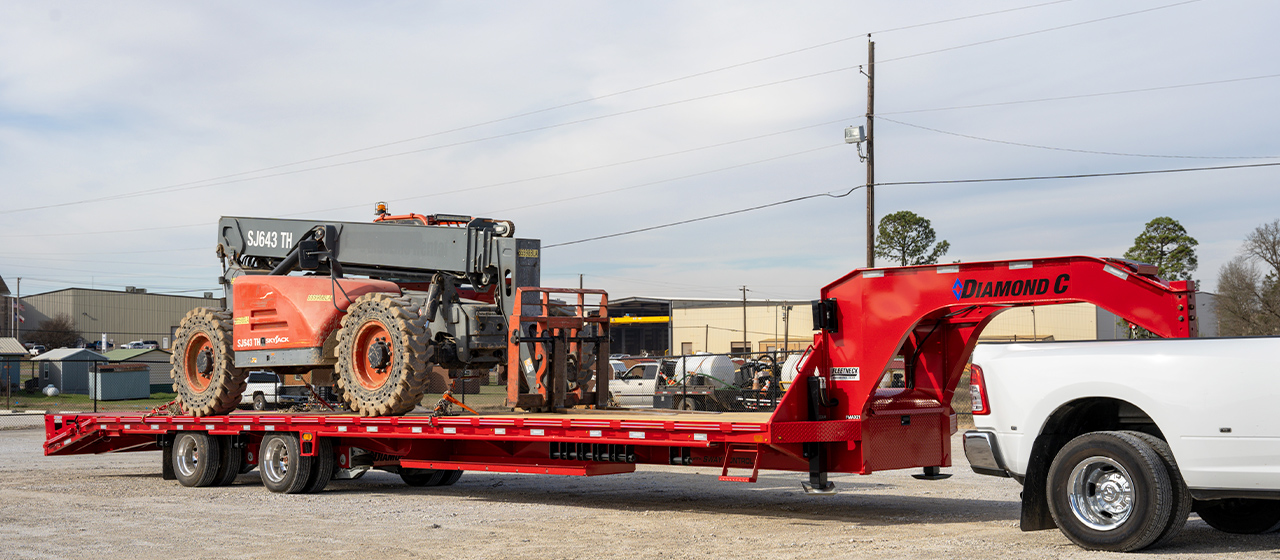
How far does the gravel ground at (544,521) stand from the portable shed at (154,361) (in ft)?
124

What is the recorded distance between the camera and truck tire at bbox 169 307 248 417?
1454 cm

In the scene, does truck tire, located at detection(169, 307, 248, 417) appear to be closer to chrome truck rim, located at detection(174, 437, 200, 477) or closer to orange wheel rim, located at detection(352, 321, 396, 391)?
chrome truck rim, located at detection(174, 437, 200, 477)

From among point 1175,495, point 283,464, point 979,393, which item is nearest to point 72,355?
point 283,464

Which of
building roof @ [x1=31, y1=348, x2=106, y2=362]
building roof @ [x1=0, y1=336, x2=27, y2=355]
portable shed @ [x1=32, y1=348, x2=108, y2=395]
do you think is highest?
building roof @ [x1=0, y1=336, x2=27, y2=355]

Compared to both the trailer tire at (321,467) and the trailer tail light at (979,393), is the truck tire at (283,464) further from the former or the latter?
the trailer tail light at (979,393)

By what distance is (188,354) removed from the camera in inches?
594

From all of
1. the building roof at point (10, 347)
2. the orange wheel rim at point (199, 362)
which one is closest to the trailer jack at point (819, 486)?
the orange wheel rim at point (199, 362)

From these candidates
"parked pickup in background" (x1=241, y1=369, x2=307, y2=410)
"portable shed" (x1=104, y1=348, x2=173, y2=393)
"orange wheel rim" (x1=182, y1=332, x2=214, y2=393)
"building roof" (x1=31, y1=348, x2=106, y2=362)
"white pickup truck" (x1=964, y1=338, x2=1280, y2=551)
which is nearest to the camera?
"white pickup truck" (x1=964, y1=338, x2=1280, y2=551)

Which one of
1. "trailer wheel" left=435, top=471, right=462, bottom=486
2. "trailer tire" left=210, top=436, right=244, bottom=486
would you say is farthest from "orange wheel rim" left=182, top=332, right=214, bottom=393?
"trailer wheel" left=435, top=471, right=462, bottom=486

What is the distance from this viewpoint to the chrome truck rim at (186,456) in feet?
48.8

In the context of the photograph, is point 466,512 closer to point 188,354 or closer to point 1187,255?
point 188,354

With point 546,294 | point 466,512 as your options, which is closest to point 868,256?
point 546,294

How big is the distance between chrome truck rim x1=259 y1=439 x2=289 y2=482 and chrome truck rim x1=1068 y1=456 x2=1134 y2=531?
9.49 metres

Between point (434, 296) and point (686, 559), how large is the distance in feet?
19.6
